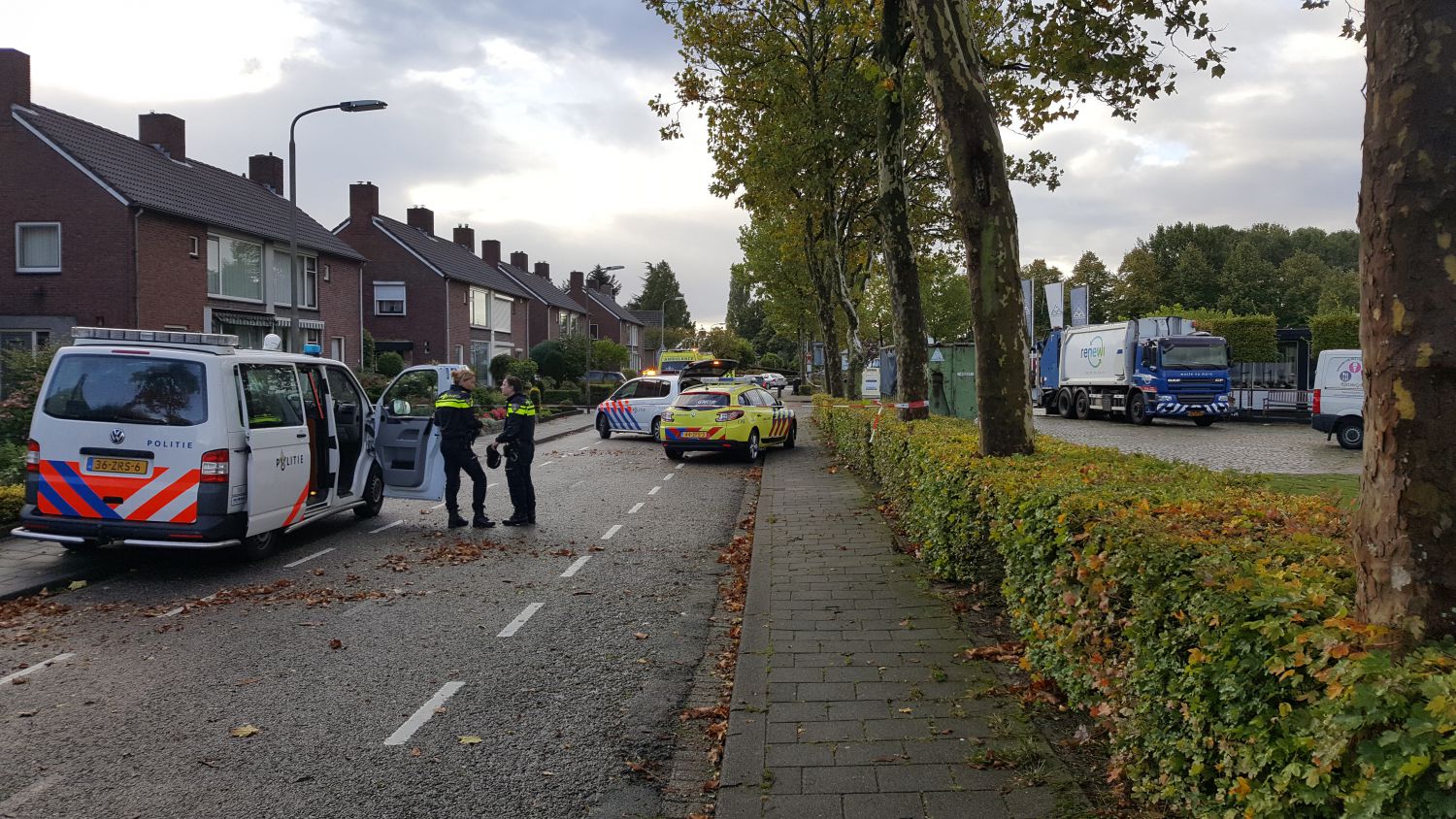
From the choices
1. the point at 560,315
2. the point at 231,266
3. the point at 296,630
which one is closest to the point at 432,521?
the point at 296,630

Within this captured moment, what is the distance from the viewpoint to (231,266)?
3080 centimetres

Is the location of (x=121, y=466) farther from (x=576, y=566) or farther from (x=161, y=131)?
(x=161, y=131)

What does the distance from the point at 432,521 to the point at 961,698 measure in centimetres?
801

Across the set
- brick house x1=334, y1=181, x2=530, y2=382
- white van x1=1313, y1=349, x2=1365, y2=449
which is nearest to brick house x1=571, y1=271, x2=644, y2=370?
brick house x1=334, y1=181, x2=530, y2=382

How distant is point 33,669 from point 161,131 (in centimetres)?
3211

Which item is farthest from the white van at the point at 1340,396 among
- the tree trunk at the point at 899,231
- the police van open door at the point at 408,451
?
the police van open door at the point at 408,451

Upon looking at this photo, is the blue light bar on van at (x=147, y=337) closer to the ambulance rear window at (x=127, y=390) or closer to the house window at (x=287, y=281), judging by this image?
the ambulance rear window at (x=127, y=390)

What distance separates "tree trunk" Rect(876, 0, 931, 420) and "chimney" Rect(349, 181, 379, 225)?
3882 centimetres

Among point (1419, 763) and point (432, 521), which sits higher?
point (1419, 763)

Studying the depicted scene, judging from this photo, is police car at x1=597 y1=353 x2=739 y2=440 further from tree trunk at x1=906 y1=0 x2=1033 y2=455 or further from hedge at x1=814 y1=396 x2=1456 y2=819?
hedge at x1=814 y1=396 x2=1456 y2=819

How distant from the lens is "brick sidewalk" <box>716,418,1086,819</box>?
3689 mm

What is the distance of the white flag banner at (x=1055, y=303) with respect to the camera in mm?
36125

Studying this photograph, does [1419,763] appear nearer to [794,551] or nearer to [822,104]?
[794,551]

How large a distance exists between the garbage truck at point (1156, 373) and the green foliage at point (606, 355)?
27201 millimetres
